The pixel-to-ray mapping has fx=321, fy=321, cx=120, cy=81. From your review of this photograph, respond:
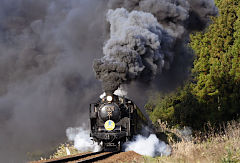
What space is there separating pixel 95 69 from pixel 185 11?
32.5 feet

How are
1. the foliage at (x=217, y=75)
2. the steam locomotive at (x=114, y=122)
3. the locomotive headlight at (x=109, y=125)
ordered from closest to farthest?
the steam locomotive at (x=114, y=122) → the locomotive headlight at (x=109, y=125) → the foliage at (x=217, y=75)

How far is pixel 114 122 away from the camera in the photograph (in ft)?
39.8

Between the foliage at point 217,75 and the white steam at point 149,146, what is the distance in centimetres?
872

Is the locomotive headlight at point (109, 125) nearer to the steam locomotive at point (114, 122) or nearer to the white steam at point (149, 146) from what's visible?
the steam locomotive at point (114, 122)

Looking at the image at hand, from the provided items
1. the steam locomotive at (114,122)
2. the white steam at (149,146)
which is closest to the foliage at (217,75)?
the steam locomotive at (114,122)

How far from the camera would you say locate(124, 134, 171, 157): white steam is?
10141mm

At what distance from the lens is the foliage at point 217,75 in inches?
750

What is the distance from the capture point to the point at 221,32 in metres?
21.0

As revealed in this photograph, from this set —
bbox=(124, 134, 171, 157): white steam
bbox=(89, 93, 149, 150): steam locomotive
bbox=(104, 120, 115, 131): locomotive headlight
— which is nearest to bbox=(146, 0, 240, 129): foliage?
bbox=(89, 93, 149, 150): steam locomotive

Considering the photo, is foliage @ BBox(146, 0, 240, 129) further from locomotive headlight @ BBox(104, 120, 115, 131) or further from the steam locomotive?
locomotive headlight @ BBox(104, 120, 115, 131)

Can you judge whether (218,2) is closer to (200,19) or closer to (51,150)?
(200,19)

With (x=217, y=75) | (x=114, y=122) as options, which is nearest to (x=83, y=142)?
(x=114, y=122)

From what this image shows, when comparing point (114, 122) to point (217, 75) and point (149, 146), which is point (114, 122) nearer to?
point (149, 146)

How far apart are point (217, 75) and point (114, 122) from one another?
34.0 feet
